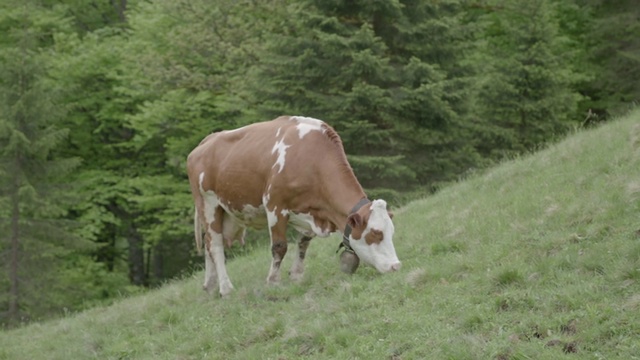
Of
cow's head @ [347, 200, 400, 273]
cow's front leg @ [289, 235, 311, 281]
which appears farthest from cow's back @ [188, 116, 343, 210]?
cow's head @ [347, 200, 400, 273]

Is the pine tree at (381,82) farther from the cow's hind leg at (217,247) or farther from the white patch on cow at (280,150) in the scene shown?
the white patch on cow at (280,150)

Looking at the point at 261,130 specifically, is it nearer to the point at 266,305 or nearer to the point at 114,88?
the point at 266,305

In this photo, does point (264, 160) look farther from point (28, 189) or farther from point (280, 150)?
point (28, 189)

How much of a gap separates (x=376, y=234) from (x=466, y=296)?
1.87 meters

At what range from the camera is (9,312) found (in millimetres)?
21812

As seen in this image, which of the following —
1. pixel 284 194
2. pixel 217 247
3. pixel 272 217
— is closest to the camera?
pixel 284 194

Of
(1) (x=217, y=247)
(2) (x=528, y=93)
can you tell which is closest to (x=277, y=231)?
(1) (x=217, y=247)

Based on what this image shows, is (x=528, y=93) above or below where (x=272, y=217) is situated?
below

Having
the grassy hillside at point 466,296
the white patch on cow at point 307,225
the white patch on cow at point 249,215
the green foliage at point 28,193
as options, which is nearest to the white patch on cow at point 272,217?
the white patch on cow at point 307,225

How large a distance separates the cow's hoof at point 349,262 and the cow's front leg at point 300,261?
80 cm

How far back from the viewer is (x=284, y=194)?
10.4 meters

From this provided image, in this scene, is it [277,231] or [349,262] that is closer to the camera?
[349,262]

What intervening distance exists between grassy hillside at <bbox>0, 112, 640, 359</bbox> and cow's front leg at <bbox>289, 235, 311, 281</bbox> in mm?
205

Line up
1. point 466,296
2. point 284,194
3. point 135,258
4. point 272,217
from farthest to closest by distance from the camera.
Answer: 1. point 135,258
2. point 272,217
3. point 284,194
4. point 466,296
